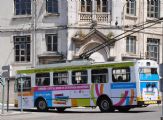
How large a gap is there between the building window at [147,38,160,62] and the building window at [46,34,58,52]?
8.12 meters

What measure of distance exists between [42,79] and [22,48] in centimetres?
1112

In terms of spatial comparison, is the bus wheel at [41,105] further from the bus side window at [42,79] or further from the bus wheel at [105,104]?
the bus wheel at [105,104]

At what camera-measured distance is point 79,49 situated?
41.3m

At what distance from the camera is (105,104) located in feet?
95.4

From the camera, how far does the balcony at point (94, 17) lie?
41500 millimetres

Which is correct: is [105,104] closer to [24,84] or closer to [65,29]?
[24,84]

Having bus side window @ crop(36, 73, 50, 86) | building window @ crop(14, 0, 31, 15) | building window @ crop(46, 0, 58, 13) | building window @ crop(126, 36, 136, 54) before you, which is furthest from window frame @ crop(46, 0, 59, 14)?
bus side window @ crop(36, 73, 50, 86)

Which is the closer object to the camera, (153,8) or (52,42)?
(52,42)

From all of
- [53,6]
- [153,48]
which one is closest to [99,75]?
[53,6]

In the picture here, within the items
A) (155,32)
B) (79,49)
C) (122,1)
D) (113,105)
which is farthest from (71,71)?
(155,32)

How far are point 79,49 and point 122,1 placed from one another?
530cm

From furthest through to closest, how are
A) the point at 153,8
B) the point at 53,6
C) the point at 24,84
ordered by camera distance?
the point at 153,8, the point at 53,6, the point at 24,84

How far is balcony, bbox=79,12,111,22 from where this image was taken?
41.5m

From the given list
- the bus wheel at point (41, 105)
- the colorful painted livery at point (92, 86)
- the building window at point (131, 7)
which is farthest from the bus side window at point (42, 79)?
the building window at point (131, 7)
